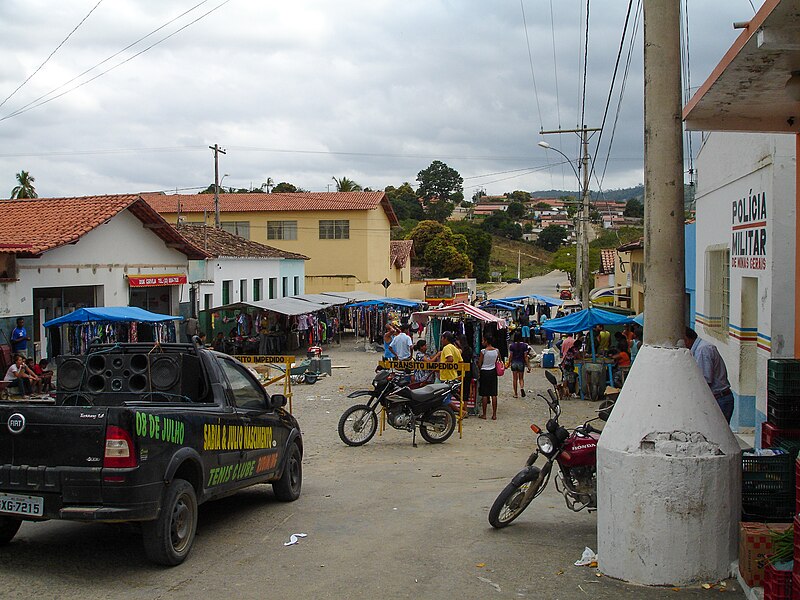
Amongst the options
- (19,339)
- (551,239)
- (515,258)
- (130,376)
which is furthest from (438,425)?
(551,239)

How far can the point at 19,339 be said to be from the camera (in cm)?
1970

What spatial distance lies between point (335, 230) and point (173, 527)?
166 ft

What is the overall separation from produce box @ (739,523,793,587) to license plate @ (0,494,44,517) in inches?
201

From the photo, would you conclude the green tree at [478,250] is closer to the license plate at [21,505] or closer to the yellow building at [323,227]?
the yellow building at [323,227]

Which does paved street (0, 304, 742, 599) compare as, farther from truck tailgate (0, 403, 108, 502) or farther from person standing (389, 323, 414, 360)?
person standing (389, 323, 414, 360)

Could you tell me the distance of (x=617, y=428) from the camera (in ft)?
19.7

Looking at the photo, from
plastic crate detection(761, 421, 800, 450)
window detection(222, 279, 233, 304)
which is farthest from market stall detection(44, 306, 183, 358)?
plastic crate detection(761, 421, 800, 450)

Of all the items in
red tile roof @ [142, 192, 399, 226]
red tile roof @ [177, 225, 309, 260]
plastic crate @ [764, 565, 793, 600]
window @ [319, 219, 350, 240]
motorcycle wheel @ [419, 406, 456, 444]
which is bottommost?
motorcycle wheel @ [419, 406, 456, 444]

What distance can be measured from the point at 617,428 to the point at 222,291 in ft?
99.9

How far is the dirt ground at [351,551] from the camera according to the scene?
234 inches

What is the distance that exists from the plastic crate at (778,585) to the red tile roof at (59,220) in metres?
18.8

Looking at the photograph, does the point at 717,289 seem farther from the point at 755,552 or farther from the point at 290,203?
the point at 290,203

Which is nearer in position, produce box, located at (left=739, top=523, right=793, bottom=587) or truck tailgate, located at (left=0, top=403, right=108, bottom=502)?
produce box, located at (left=739, top=523, right=793, bottom=587)

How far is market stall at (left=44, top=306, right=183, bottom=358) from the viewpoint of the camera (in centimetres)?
1989
